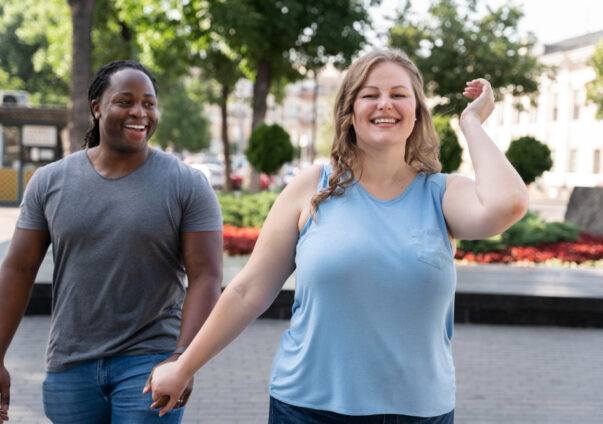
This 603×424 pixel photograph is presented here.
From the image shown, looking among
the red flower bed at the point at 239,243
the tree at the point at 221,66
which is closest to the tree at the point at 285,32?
the tree at the point at 221,66

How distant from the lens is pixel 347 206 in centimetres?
196

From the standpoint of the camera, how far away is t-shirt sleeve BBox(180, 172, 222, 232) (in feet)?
8.03

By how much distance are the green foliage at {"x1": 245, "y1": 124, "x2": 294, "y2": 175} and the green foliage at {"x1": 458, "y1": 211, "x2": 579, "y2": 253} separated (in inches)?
237

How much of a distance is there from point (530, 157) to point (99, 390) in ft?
44.2

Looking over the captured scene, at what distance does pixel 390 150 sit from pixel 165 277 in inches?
35.9

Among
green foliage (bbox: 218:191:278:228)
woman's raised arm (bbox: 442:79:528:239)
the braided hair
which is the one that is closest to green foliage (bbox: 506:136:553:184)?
green foliage (bbox: 218:191:278:228)

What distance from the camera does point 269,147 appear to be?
17.0 metres

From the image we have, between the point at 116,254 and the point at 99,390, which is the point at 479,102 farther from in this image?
the point at 99,390

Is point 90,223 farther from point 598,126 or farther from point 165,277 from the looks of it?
point 598,126

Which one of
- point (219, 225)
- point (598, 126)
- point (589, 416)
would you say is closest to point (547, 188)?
point (598, 126)

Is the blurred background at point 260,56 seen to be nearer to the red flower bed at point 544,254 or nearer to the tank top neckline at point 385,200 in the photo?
the red flower bed at point 544,254

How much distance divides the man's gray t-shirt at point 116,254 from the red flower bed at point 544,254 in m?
9.66

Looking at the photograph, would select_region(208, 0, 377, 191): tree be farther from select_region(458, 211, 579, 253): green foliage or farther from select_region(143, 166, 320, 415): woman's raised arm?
select_region(143, 166, 320, 415): woman's raised arm

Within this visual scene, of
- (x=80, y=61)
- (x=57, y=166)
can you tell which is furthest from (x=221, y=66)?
(x=57, y=166)
